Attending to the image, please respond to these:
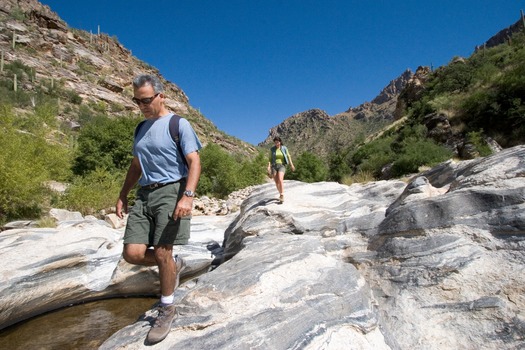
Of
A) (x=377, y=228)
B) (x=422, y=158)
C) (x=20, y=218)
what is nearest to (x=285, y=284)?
(x=377, y=228)

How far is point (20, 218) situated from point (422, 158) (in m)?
17.5

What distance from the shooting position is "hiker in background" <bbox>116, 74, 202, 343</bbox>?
2.62 metres

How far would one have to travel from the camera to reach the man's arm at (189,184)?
2.46 metres

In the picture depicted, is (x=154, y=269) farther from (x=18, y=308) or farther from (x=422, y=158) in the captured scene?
(x=422, y=158)

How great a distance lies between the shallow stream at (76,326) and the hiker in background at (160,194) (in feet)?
7.00

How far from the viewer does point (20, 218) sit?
802 cm

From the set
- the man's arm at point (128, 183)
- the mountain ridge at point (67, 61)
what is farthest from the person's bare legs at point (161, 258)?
the mountain ridge at point (67, 61)

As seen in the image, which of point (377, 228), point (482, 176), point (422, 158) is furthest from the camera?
point (422, 158)

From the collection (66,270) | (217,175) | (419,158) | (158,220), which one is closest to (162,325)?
(158,220)

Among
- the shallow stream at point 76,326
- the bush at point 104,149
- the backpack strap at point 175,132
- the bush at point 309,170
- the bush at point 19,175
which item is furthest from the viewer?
the bush at point 309,170

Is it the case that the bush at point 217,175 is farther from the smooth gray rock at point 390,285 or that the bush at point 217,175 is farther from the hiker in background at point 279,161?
the smooth gray rock at point 390,285

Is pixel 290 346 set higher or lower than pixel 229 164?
lower

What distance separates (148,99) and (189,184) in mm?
949

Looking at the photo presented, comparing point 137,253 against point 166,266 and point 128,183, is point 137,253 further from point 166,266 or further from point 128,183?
point 128,183
